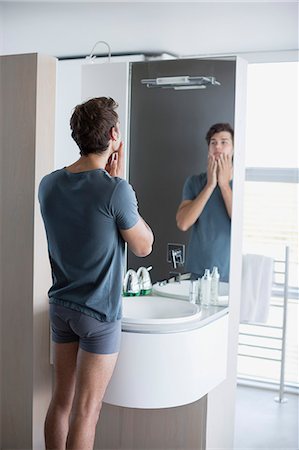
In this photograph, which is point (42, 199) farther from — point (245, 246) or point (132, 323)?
point (245, 246)

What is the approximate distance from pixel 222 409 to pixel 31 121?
1.46 meters

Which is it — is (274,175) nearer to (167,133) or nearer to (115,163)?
(167,133)

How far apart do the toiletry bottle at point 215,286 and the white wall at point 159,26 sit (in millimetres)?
1148

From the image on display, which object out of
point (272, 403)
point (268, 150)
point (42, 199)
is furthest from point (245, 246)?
point (42, 199)

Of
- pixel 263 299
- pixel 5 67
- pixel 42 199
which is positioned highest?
pixel 5 67

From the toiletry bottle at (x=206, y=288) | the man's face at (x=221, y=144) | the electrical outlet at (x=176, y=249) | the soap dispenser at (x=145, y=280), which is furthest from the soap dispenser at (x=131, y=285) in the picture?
the man's face at (x=221, y=144)

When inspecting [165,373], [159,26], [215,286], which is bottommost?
[165,373]

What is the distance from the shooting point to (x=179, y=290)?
9.43 feet

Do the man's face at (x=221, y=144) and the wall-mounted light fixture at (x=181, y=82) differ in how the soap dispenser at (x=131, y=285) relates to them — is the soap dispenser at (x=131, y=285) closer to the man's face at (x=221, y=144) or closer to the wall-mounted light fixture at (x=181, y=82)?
the man's face at (x=221, y=144)

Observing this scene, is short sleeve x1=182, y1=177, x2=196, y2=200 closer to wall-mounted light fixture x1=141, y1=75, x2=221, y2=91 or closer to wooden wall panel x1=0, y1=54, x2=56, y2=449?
wall-mounted light fixture x1=141, y1=75, x2=221, y2=91

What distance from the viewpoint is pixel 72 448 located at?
92.4 inches

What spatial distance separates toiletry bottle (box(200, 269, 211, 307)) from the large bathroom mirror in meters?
0.11

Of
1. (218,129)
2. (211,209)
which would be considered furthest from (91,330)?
(218,129)

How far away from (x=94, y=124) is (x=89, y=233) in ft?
1.27
